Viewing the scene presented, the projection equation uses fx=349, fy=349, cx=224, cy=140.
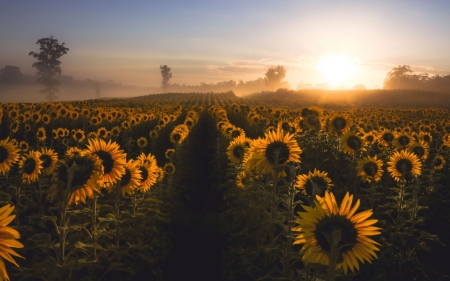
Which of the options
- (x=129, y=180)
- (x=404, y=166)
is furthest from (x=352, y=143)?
(x=129, y=180)

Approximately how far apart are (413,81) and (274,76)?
65.5 metres

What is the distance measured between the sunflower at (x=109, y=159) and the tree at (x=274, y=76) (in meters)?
184

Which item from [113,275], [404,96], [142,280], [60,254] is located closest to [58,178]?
[60,254]

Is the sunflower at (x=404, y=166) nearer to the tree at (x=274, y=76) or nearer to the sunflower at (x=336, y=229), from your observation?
the sunflower at (x=336, y=229)

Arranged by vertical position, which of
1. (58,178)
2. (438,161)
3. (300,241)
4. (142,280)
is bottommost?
(142,280)

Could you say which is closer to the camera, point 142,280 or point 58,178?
point 58,178

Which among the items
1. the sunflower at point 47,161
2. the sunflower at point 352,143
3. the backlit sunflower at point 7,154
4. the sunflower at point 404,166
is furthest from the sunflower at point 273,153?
the sunflower at point 352,143

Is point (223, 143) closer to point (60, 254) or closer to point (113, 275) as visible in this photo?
point (113, 275)

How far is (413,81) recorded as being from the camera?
6294 inches

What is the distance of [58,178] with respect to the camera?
3406 millimetres

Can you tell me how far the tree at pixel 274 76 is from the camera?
600 feet

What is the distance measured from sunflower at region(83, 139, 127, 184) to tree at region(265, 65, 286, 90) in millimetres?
184343

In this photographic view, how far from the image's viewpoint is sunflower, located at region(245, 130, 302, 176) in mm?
4418

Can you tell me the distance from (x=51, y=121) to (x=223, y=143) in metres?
8.48
